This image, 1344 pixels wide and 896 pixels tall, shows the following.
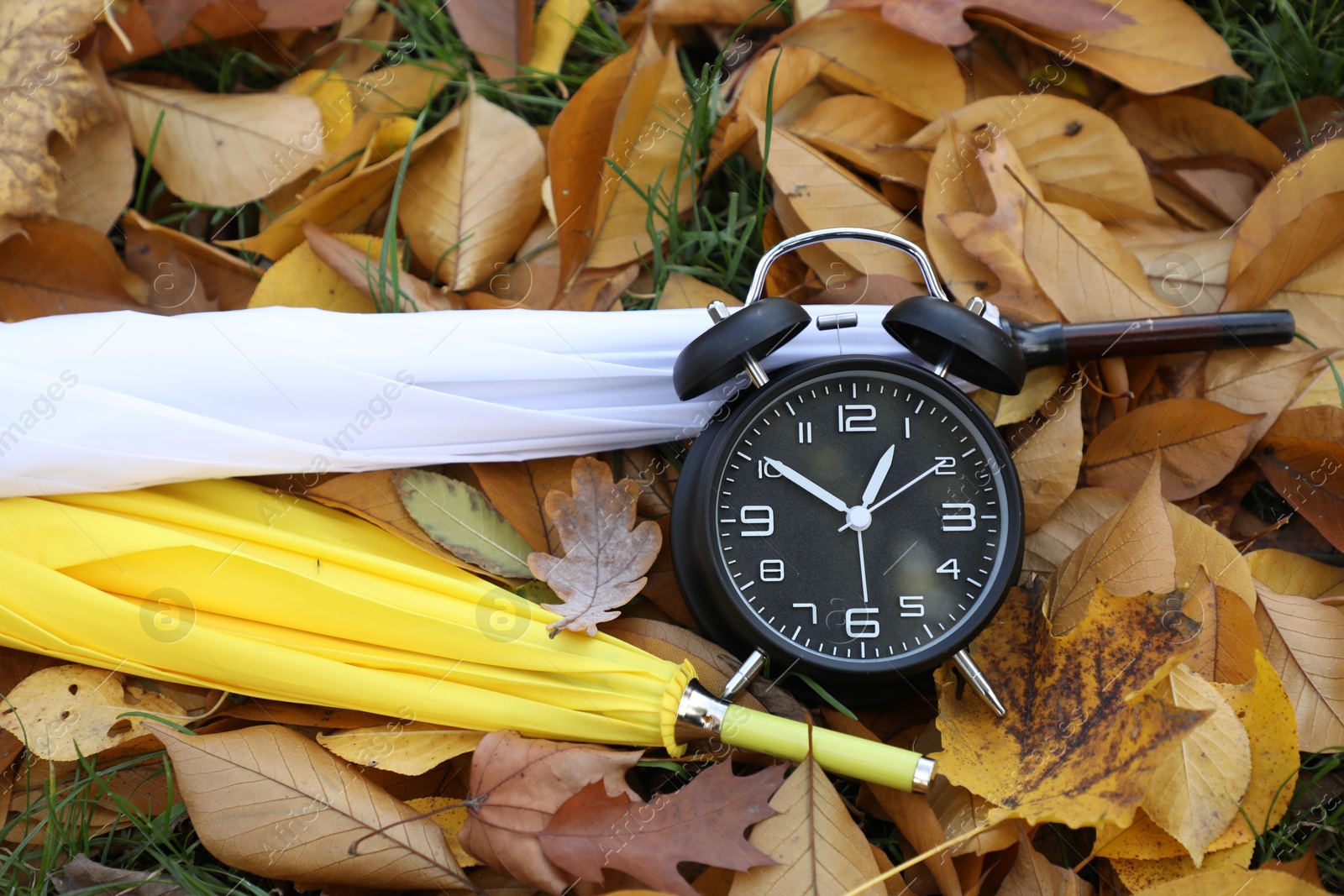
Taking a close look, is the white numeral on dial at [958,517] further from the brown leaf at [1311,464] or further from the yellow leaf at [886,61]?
the yellow leaf at [886,61]

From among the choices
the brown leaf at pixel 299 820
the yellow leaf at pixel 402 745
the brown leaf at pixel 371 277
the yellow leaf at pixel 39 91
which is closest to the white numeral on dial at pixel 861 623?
the yellow leaf at pixel 402 745

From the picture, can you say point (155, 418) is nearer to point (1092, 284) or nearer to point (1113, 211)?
point (1092, 284)

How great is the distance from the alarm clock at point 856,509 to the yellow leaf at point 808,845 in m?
0.20

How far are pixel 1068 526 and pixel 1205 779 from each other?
48cm

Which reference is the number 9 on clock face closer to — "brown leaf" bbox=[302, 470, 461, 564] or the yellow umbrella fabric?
the yellow umbrella fabric

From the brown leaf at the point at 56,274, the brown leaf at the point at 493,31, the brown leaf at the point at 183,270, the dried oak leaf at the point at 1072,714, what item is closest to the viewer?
the dried oak leaf at the point at 1072,714

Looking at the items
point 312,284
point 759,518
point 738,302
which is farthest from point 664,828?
point 312,284

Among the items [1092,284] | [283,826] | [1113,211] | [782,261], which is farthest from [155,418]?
[1113,211]

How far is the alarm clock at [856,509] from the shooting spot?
158 centimetres

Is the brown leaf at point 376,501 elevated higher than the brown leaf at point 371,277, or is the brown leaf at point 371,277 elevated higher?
the brown leaf at point 371,277

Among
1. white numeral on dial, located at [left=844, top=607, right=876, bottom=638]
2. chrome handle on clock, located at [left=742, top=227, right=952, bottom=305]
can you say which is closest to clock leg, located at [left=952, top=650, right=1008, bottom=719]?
white numeral on dial, located at [left=844, top=607, right=876, bottom=638]

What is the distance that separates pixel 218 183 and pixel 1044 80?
5.89 ft

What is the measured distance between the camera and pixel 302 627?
5.28ft

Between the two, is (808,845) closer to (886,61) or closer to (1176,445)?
(1176,445)
